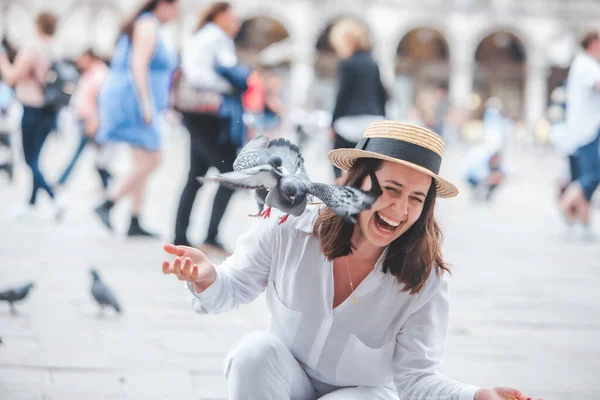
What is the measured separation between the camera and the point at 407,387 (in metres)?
2.27

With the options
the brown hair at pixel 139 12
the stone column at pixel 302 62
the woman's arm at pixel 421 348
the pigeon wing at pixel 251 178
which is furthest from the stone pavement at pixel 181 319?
the stone column at pixel 302 62

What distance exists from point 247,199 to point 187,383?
7.13 metres

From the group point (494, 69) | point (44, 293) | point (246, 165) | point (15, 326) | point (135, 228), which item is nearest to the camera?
point (246, 165)

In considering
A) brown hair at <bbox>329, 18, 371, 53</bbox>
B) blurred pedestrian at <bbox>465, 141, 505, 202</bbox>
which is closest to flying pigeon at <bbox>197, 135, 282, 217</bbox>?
brown hair at <bbox>329, 18, 371, 53</bbox>

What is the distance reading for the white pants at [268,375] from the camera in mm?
2156

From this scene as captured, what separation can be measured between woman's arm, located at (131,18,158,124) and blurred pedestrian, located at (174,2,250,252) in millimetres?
453

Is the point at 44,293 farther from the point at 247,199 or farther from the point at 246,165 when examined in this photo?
the point at 247,199

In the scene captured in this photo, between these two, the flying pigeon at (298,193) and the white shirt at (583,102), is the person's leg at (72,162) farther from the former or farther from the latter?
the flying pigeon at (298,193)

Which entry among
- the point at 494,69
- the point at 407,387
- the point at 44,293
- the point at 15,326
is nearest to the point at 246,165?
the point at 407,387

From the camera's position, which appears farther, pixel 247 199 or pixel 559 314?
pixel 247 199

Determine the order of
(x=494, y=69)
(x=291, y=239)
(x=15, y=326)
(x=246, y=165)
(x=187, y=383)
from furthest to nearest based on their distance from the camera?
(x=494, y=69) → (x=15, y=326) → (x=187, y=383) → (x=291, y=239) → (x=246, y=165)

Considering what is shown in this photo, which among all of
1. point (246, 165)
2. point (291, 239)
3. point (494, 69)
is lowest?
point (291, 239)

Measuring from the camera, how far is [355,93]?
644 centimetres

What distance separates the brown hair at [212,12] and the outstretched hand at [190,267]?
3680 millimetres
